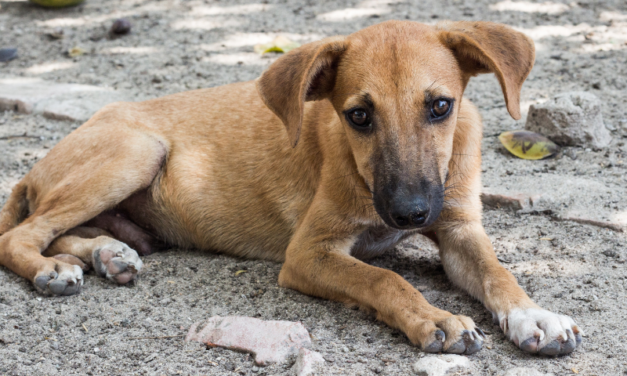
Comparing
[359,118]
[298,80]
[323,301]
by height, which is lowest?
[323,301]

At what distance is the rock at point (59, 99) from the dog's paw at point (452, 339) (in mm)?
4204

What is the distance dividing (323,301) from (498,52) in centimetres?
154

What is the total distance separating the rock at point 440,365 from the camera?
2.58 meters

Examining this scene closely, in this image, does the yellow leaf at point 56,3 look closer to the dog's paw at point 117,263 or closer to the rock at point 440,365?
the dog's paw at point 117,263

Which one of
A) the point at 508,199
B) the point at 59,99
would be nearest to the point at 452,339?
the point at 508,199

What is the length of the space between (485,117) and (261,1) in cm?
417

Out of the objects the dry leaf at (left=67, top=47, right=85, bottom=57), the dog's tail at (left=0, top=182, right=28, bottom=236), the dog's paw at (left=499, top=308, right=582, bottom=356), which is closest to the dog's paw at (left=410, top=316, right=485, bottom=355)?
the dog's paw at (left=499, top=308, right=582, bottom=356)

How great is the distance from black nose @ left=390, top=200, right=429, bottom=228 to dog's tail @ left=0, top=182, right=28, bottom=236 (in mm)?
2749

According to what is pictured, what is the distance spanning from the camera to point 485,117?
5504 mm

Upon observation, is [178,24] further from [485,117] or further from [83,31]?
[485,117]

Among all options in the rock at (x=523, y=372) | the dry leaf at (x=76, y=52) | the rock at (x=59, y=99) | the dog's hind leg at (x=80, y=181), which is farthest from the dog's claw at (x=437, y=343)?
the dry leaf at (x=76, y=52)

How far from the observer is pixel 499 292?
304cm

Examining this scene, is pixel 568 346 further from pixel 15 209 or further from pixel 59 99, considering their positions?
pixel 59 99

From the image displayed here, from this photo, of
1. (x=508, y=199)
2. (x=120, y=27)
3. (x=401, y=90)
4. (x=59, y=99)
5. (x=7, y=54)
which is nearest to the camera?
(x=401, y=90)
